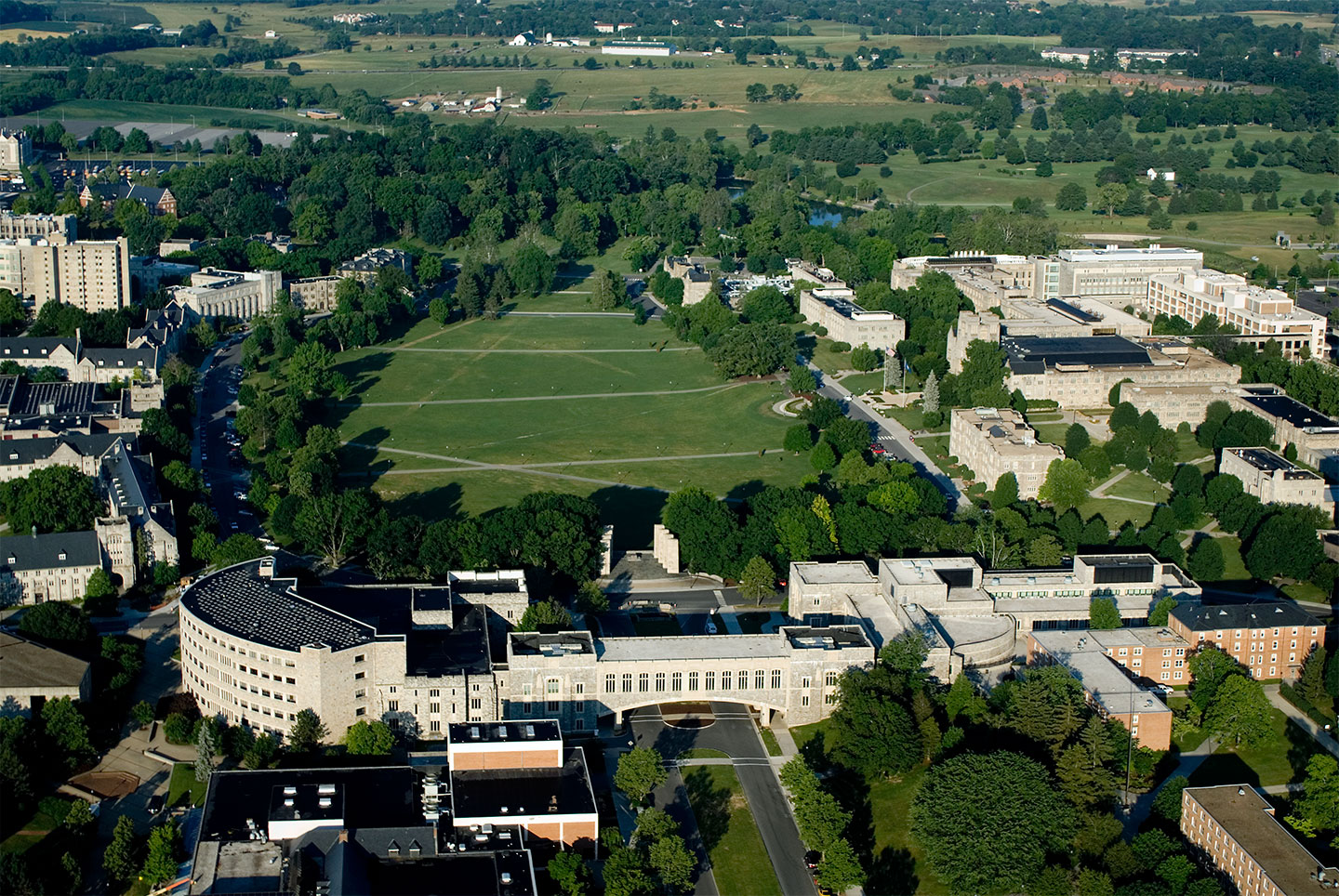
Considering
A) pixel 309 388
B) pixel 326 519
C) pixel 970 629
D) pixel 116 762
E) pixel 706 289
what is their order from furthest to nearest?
pixel 706 289, pixel 309 388, pixel 326 519, pixel 970 629, pixel 116 762

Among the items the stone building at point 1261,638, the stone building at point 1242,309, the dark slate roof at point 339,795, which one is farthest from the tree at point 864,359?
the dark slate roof at point 339,795

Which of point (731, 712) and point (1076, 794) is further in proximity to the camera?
point (731, 712)

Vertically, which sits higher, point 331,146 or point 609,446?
point 331,146

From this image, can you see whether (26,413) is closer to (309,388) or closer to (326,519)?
(309,388)

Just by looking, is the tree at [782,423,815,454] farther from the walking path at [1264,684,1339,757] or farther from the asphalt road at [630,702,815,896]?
the walking path at [1264,684,1339,757]

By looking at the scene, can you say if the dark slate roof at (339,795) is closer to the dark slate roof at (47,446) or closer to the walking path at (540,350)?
the dark slate roof at (47,446)

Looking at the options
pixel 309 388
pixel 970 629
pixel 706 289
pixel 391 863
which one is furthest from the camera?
pixel 706 289

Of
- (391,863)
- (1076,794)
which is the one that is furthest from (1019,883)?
(391,863)
